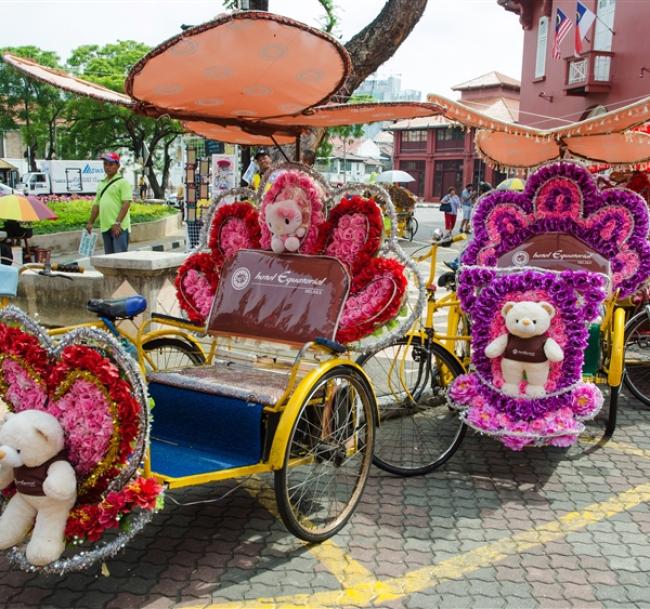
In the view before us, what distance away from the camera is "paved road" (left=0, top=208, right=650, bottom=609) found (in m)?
3.00

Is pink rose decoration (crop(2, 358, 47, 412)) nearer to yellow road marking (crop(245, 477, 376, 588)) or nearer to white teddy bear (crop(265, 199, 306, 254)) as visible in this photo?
yellow road marking (crop(245, 477, 376, 588))

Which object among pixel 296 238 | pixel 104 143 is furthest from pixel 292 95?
pixel 104 143

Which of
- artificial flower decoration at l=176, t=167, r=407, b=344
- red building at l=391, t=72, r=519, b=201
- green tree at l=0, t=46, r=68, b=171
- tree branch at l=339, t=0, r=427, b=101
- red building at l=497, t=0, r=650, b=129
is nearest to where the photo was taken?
artificial flower decoration at l=176, t=167, r=407, b=344

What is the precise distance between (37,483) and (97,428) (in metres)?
0.31

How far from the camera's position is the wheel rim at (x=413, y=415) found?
441 centimetres

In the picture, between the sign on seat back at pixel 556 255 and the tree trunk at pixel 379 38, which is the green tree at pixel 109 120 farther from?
the sign on seat back at pixel 556 255

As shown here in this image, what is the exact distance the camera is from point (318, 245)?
169 inches

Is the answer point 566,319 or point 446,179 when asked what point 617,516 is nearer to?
point 566,319

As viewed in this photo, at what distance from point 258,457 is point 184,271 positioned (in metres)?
1.69

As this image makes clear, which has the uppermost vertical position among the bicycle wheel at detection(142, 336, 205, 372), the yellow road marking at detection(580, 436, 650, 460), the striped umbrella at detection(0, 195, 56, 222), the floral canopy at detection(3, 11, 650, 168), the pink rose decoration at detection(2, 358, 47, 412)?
the floral canopy at detection(3, 11, 650, 168)

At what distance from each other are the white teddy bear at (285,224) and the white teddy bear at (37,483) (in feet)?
6.31

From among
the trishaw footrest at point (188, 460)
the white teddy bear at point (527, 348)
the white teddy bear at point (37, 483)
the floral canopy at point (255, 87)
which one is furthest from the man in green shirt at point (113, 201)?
the white teddy bear at point (37, 483)

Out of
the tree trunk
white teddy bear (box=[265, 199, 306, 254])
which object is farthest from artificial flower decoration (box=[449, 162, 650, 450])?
the tree trunk

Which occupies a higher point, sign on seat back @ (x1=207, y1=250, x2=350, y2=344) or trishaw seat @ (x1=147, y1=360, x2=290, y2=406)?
sign on seat back @ (x1=207, y1=250, x2=350, y2=344)
